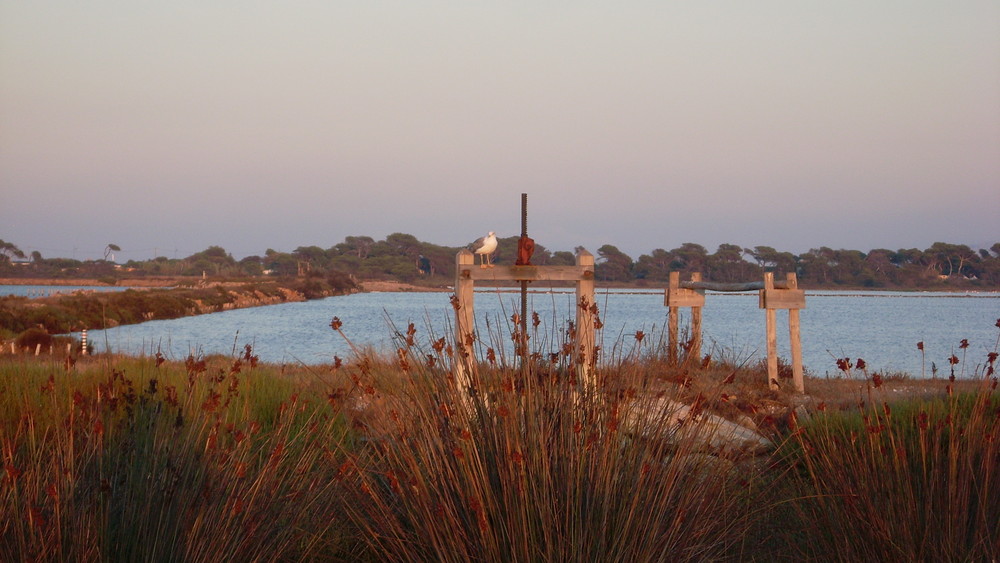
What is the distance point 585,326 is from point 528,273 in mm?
2023

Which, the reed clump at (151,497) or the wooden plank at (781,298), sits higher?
the wooden plank at (781,298)

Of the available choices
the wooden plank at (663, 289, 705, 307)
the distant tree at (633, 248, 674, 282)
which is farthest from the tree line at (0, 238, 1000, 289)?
the wooden plank at (663, 289, 705, 307)

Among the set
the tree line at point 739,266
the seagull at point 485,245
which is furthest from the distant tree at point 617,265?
the seagull at point 485,245

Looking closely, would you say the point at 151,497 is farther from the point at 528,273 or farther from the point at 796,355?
the point at 796,355

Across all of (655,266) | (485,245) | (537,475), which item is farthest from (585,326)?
(655,266)

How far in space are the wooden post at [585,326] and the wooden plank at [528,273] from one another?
36 mm

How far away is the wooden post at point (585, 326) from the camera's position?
3286 mm

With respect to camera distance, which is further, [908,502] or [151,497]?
[908,502]

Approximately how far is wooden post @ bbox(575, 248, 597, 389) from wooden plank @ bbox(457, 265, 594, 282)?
0.04m

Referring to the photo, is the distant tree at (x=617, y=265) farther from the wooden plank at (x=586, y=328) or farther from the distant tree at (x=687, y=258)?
the wooden plank at (x=586, y=328)

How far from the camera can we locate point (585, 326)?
383cm

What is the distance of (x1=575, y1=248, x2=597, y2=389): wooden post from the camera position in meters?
3.29

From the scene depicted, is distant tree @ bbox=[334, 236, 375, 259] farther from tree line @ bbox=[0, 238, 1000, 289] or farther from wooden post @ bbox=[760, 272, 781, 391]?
wooden post @ bbox=[760, 272, 781, 391]

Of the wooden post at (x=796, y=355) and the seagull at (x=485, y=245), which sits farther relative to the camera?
the wooden post at (x=796, y=355)
